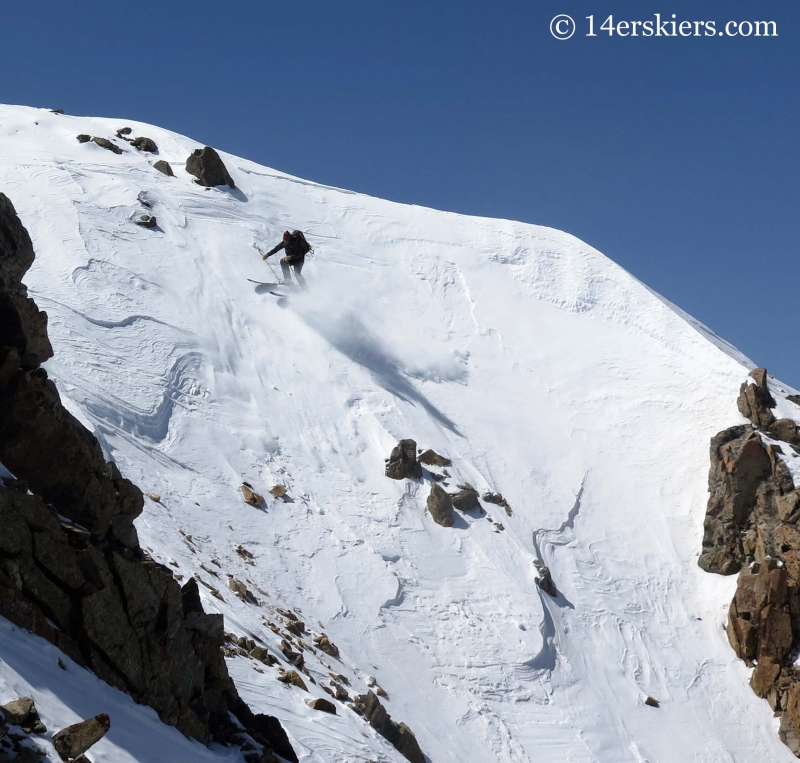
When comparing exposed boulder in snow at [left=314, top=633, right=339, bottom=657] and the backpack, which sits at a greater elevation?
the backpack

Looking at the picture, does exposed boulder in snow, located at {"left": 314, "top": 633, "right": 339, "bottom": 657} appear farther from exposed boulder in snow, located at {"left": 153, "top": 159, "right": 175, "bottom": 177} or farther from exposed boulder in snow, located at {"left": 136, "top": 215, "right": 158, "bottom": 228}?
exposed boulder in snow, located at {"left": 153, "top": 159, "right": 175, "bottom": 177}

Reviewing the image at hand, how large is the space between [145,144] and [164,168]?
7.70 ft

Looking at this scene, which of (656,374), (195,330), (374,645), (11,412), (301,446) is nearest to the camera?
(11,412)

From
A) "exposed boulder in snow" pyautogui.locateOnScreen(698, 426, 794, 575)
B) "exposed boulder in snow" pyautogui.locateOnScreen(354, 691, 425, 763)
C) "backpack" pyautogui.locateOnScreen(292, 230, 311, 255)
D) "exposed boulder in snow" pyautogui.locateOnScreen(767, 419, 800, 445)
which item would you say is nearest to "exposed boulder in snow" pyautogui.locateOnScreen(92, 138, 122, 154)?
"backpack" pyautogui.locateOnScreen(292, 230, 311, 255)

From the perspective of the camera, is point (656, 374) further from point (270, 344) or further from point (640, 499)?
point (270, 344)

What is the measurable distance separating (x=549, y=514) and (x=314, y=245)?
13.8m

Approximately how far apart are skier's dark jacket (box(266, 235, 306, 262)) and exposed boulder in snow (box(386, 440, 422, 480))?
8.34 metres

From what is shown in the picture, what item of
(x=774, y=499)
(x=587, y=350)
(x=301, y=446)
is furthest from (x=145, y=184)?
(x=774, y=499)

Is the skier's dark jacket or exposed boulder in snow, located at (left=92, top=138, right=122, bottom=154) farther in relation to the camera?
exposed boulder in snow, located at (left=92, top=138, right=122, bottom=154)

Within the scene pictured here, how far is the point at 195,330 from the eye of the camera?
2441 centimetres

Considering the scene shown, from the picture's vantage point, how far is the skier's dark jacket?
27.7 m

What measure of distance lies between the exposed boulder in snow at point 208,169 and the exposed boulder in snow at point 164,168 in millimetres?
763

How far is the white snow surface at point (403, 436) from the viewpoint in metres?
17.2

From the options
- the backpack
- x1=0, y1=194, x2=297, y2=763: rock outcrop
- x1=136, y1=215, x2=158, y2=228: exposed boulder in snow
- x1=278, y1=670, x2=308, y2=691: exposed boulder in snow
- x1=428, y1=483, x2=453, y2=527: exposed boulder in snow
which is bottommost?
x1=278, y1=670, x2=308, y2=691: exposed boulder in snow
